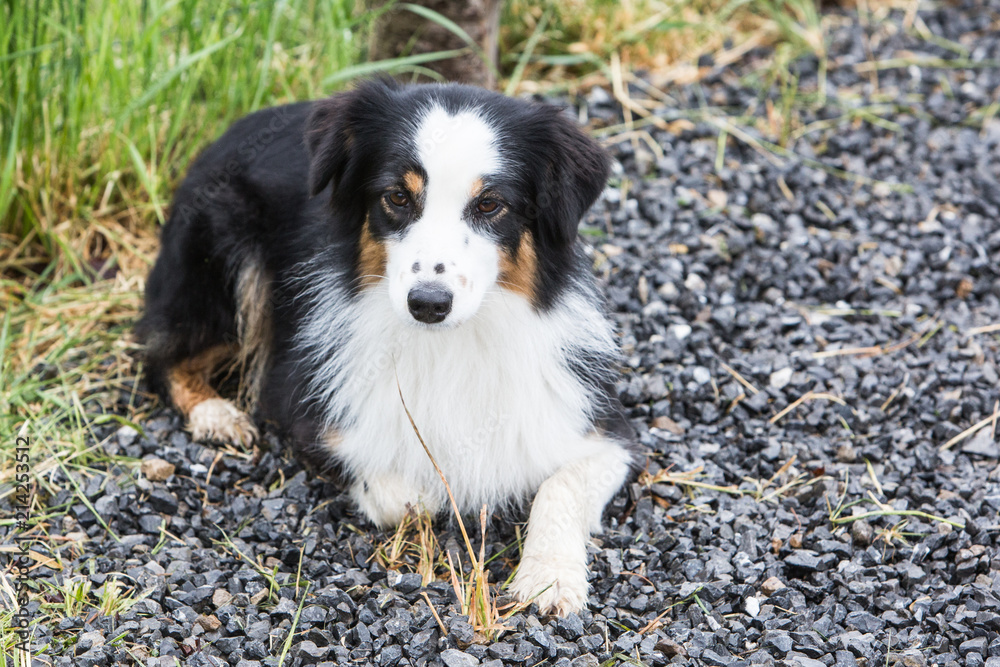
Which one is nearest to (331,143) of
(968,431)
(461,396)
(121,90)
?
(461,396)

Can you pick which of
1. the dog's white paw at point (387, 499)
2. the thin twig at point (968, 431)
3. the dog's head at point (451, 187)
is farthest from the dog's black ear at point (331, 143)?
the thin twig at point (968, 431)

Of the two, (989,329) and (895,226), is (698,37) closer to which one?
(895,226)

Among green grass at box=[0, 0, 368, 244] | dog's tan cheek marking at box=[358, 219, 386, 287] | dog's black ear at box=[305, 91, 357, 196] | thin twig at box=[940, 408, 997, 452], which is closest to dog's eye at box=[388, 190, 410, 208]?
dog's tan cheek marking at box=[358, 219, 386, 287]

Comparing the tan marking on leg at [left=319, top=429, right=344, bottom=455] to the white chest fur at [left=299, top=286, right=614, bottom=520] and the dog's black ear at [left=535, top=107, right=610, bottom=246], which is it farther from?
the dog's black ear at [left=535, top=107, right=610, bottom=246]

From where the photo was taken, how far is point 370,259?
3.35 meters

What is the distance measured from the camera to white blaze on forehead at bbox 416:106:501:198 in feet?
10.1

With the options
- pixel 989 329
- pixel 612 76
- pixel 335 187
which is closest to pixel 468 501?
pixel 335 187

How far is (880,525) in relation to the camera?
11.6 ft

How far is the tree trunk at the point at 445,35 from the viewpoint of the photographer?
5.32 meters

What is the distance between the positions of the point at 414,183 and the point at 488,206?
0.80ft

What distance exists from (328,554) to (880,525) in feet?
6.40

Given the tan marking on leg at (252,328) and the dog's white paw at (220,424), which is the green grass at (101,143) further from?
the tan marking on leg at (252,328)

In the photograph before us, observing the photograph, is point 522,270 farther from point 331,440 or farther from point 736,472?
point 736,472

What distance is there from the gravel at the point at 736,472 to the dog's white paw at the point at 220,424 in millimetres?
67
